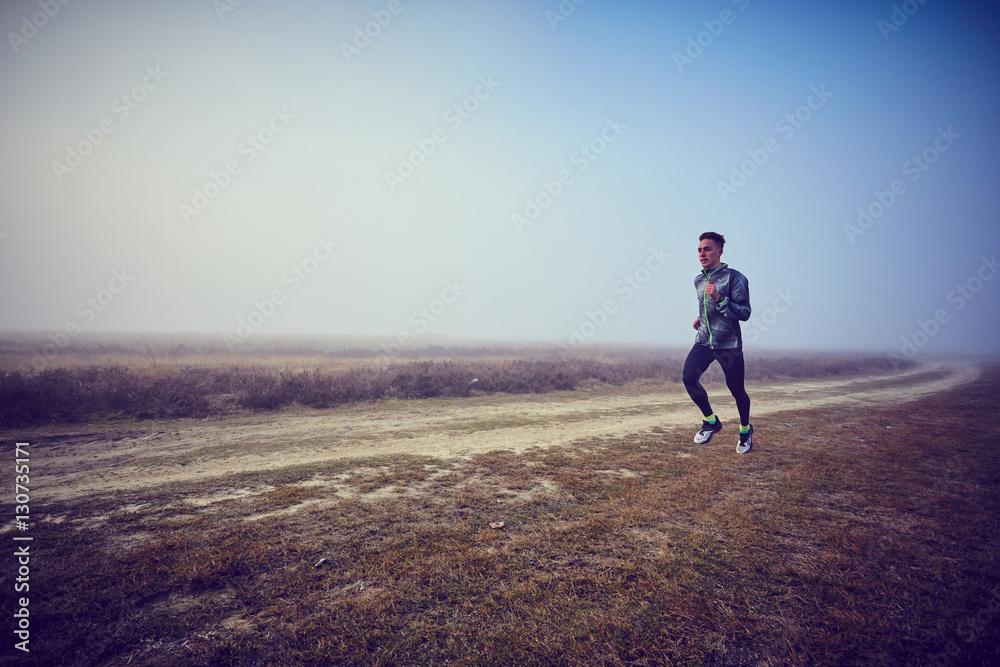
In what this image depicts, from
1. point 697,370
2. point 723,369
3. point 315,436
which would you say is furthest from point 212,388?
point 723,369

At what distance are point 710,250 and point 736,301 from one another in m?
0.92

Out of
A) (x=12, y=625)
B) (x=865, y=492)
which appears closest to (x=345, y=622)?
(x=12, y=625)

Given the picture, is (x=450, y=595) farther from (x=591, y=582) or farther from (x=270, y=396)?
(x=270, y=396)

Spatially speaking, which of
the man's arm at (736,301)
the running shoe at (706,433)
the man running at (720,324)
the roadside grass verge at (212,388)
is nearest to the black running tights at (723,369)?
the man running at (720,324)

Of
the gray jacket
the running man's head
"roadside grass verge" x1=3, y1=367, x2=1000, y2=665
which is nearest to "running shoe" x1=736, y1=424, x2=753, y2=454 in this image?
"roadside grass verge" x1=3, y1=367, x2=1000, y2=665

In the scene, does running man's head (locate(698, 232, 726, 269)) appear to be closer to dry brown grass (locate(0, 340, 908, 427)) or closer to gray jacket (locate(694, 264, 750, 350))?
gray jacket (locate(694, 264, 750, 350))

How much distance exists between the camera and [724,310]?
19.8 feet

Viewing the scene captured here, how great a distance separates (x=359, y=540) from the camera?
10.5 ft

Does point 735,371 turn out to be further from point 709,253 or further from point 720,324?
point 709,253

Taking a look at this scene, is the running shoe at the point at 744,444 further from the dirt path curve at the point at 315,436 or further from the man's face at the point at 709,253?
the man's face at the point at 709,253

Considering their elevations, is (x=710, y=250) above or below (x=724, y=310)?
above

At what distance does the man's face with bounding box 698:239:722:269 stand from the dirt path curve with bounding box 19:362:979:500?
131 inches

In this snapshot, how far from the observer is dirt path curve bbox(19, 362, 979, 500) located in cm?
533

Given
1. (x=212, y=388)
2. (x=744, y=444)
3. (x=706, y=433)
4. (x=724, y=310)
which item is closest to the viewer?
(x=724, y=310)
